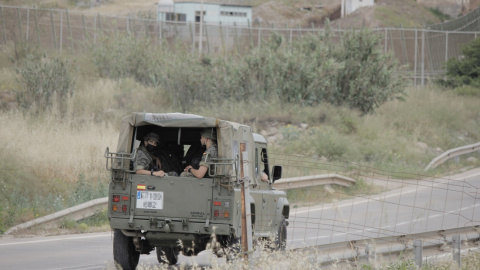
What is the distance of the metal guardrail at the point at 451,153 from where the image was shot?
31.2m

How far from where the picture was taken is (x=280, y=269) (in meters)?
8.40

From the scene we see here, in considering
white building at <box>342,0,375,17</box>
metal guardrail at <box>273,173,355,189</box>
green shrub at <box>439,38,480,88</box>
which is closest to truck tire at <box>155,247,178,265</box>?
metal guardrail at <box>273,173,355,189</box>

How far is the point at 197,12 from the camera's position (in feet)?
293

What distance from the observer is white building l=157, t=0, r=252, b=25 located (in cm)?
8394

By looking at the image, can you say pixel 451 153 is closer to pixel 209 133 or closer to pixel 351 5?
pixel 209 133

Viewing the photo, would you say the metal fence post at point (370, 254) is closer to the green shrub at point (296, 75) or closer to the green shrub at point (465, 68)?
the green shrub at point (296, 75)

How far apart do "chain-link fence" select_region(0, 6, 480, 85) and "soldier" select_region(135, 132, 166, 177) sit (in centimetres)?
3022

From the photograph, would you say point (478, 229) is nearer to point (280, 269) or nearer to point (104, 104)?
point (280, 269)

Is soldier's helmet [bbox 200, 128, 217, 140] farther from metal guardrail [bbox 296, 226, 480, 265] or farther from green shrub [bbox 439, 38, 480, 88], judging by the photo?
green shrub [bbox 439, 38, 480, 88]

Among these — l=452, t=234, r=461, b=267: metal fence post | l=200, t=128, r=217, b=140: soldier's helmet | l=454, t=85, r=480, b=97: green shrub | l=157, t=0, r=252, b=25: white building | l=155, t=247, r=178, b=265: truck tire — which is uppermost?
l=157, t=0, r=252, b=25: white building

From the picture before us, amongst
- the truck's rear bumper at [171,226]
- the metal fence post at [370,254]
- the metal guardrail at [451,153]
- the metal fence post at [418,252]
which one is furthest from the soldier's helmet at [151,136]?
the metal guardrail at [451,153]

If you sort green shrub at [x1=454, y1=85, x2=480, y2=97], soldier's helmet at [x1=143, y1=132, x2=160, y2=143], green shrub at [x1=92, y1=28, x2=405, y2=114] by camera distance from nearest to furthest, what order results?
soldier's helmet at [x1=143, y1=132, x2=160, y2=143]
green shrub at [x1=92, y1=28, x2=405, y2=114]
green shrub at [x1=454, y1=85, x2=480, y2=97]

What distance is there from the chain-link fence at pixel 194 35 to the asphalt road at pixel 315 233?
62.5 feet

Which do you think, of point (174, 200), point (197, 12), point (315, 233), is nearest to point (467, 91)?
point (315, 233)
